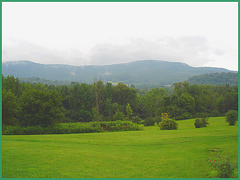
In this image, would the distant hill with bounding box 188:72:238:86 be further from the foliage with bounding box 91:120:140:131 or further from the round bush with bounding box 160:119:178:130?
the round bush with bounding box 160:119:178:130

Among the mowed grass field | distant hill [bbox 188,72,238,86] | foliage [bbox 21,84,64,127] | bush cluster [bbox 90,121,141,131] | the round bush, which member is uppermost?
distant hill [bbox 188,72,238,86]

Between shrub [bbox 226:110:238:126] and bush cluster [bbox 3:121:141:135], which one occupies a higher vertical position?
shrub [bbox 226:110:238:126]

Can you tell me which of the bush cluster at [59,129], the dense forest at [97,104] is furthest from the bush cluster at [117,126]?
the dense forest at [97,104]

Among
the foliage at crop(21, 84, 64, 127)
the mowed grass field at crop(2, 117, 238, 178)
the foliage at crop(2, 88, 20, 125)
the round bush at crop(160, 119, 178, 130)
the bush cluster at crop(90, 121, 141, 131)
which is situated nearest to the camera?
the mowed grass field at crop(2, 117, 238, 178)

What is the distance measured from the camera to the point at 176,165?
8.18 meters

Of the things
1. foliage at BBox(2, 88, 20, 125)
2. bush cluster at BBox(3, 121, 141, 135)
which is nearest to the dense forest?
foliage at BBox(2, 88, 20, 125)

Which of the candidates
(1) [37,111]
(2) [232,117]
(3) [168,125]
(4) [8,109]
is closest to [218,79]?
(2) [232,117]

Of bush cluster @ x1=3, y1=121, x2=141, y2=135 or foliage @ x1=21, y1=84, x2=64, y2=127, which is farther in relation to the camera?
foliage @ x1=21, y1=84, x2=64, y2=127

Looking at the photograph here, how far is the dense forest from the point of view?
21156 millimetres

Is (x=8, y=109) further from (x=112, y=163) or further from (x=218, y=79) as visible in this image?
(x=218, y=79)

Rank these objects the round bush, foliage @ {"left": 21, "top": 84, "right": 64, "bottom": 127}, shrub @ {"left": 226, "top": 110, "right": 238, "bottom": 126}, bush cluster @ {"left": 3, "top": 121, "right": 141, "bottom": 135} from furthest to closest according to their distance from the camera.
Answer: the round bush
foliage @ {"left": 21, "top": 84, "right": 64, "bottom": 127}
shrub @ {"left": 226, "top": 110, "right": 238, "bottom": 126}
bush cluster @ {"left": 3, "top": 121, "right": 141, "bottom": 135}

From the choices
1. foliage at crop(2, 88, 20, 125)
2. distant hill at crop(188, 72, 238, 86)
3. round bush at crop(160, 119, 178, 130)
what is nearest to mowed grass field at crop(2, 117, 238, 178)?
round bush at crop(160, 119, 178, 130)

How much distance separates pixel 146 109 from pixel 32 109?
36348 mm

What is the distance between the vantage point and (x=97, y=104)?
1411 inches
